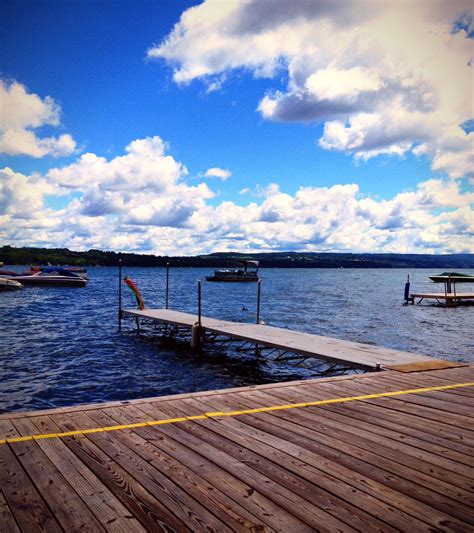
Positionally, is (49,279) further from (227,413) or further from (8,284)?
(227,413)

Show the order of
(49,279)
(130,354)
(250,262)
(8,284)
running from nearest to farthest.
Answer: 1. (130,354)
2. (8,284)
3. (49,279)
4. (250,262)

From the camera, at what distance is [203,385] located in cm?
1453

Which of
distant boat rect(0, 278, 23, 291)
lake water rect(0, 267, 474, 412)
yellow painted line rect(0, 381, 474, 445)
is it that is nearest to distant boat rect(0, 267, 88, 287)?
distant boat rect(0, 278, 23, 291)

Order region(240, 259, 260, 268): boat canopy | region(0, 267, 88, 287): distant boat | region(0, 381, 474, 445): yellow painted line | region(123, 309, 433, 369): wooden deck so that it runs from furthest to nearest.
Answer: region(240, 259, 260, 268): boat canopy
region(0, 267, 88, 287): distant boat
region(123, 309, 433, 369): wooden deck
region(0, 381, 474, 445): yellow painted line

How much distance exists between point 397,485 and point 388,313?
3900 centimetres

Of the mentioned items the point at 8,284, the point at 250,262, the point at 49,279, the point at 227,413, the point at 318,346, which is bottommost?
the point at 8,284

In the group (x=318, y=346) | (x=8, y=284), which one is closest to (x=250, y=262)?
(x=8, y=284)

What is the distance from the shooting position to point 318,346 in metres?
13.8

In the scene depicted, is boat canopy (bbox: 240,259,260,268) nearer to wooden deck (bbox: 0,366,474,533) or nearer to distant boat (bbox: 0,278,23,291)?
distant boat (bbox: 0,278,23,291)

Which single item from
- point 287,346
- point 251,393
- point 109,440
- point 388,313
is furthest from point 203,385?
point 388,313

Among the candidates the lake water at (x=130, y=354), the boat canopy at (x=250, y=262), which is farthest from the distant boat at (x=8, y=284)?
the boat canopy at (x=250, y=262)

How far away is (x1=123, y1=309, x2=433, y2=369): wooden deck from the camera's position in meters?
10.9

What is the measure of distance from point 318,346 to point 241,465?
9791 millimetres

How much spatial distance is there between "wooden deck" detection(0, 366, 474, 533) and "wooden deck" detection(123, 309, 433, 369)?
4049 millimetres
